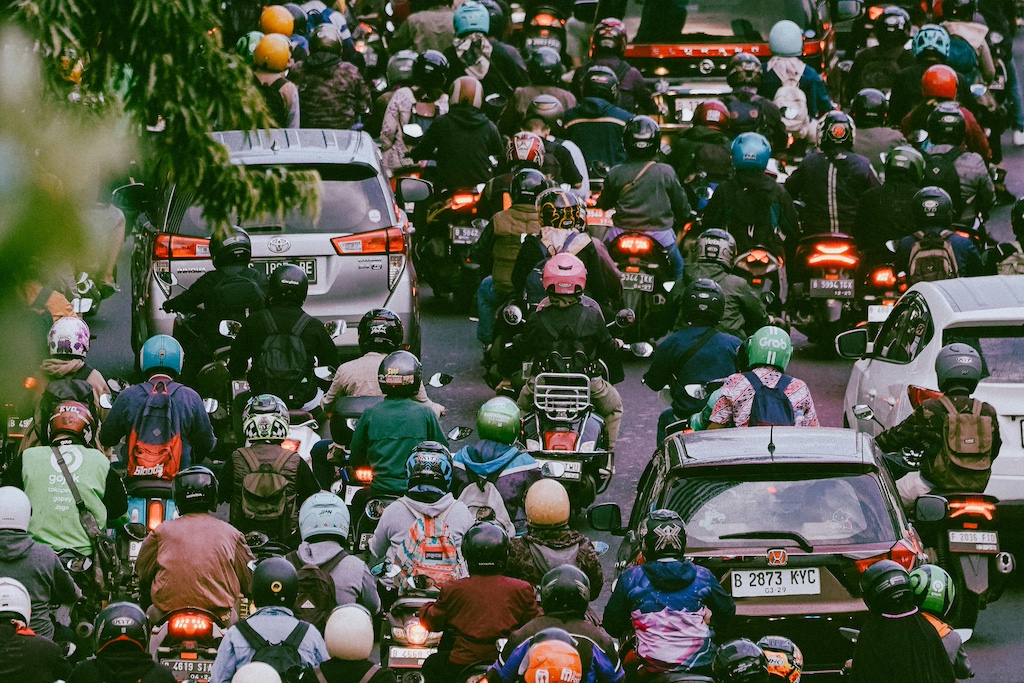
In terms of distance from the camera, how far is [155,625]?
35.0 ft

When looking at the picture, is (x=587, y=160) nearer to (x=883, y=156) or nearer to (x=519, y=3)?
(x=883, y=156)

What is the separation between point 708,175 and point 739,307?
4.33 metres

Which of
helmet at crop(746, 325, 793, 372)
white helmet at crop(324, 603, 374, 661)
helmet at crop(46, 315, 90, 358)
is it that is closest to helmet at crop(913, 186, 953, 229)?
helmet at crop(746, 325, 793, 372)

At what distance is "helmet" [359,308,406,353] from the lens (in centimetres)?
1345

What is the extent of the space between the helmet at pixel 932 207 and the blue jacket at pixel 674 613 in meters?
7.09

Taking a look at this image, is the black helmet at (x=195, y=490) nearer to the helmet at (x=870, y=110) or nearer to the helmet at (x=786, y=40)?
the helmet at (x=870, y=110)

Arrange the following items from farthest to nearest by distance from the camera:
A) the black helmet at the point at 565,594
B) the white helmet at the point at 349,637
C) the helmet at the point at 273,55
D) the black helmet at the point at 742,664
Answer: the helmet at the point at 273,55 < the white helmet at the point at 349,637 < the black helmet at the point at 565,594 < the black helmet at the point at 742,664

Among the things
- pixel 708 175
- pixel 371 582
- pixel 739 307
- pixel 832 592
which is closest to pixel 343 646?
pixel 371 582

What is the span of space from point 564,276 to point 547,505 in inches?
143

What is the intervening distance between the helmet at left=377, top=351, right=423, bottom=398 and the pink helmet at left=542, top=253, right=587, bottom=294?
154 centimetres

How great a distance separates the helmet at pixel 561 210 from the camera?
14797 mm

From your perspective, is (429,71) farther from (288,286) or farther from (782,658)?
(782,658)

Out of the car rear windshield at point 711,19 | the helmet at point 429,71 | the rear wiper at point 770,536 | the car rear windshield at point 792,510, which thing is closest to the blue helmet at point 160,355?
the car rear windshield at point 792,510

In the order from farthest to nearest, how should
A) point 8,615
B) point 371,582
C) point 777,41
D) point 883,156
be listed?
point 777,41 → point 883,156 → point 371,582 → point 8,615
